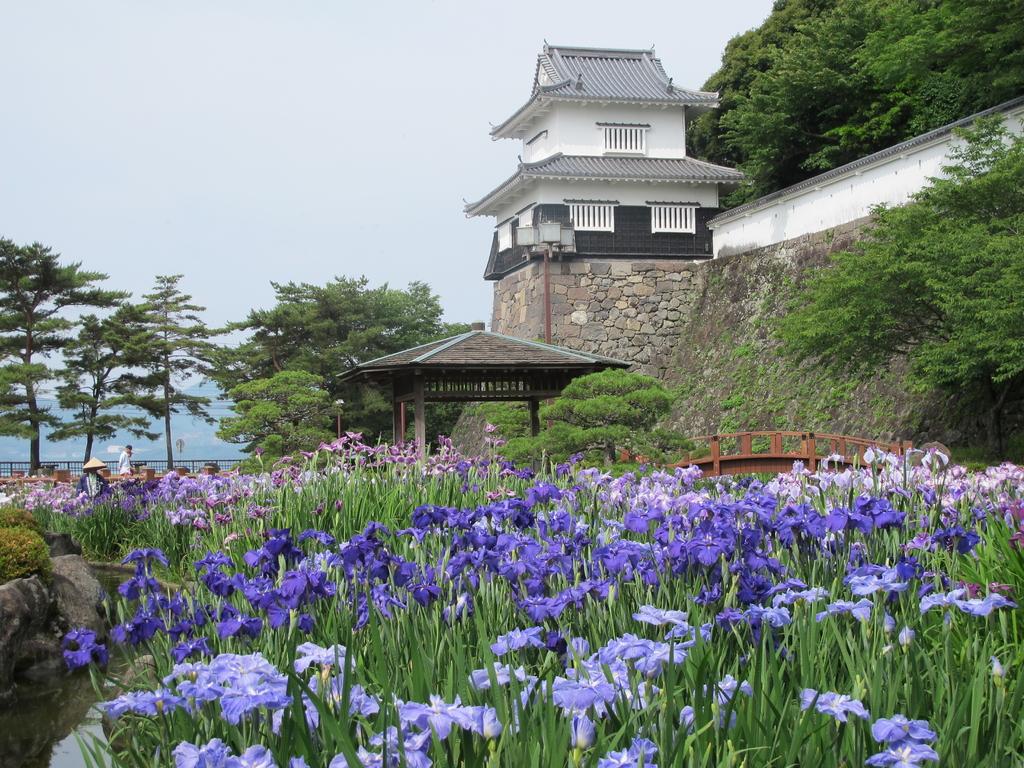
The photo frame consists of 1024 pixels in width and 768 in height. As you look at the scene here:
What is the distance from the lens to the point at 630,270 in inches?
1156

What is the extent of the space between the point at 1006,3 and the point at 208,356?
85.3 ft

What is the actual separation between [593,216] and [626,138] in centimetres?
307

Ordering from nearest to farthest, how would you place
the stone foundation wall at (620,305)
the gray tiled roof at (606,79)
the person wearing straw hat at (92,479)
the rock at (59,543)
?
1. the rock at (59,543)
2. the person wearing straw hat at (92,479)
3. the stone foundation wall at (620,305)
4. the gray tiled roof at (606,79)

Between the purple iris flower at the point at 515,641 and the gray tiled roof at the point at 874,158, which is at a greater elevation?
the gray tiled roof at the point at 874,158

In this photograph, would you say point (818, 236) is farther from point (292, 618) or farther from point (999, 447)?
point (292, 618)

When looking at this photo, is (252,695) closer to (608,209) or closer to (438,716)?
(438,716)

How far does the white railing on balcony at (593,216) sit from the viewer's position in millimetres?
29234

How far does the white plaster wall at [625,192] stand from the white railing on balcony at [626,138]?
1.51 m

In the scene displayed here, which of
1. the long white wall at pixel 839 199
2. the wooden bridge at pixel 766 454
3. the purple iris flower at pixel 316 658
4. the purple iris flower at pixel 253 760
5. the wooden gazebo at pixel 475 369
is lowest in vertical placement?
the purple iris flower at pixel 253 760

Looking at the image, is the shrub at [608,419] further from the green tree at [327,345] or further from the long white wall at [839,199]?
the green tree at [327,345]

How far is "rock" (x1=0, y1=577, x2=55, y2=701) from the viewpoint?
256 inches

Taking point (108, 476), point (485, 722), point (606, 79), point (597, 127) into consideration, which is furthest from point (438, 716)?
point (606, 79)

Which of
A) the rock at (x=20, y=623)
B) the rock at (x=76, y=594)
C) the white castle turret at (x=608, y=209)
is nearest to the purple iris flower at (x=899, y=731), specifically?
the rock at (x=20, y=623)

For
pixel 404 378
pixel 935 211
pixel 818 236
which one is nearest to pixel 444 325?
pixel 818 236
